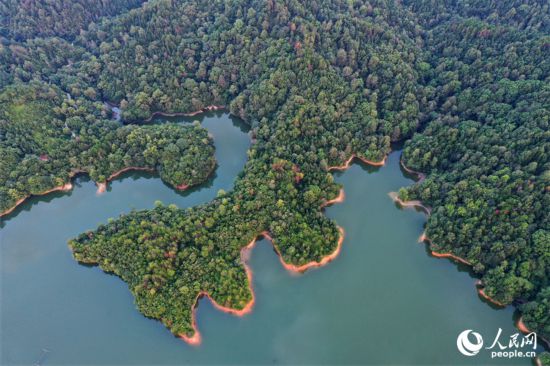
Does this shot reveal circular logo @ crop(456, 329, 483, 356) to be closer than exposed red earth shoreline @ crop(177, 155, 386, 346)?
Yes

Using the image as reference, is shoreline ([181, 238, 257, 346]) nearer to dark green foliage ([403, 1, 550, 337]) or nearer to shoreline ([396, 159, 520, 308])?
shoreline ([396, 159, 520, 308])

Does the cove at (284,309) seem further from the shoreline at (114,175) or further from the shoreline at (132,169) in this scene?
the shoreline at (132,169)

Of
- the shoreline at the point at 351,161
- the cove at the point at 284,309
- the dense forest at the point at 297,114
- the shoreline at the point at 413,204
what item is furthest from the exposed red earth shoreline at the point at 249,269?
the shoreline at the point at 413,204

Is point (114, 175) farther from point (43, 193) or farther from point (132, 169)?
point (43, 193)

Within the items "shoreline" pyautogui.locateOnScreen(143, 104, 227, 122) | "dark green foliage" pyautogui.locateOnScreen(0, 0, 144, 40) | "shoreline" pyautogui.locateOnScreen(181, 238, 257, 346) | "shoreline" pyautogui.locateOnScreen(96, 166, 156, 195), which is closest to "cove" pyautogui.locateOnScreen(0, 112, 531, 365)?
"shoreline" pyautogui.locateOnScreen(181, 238, 257, 346)

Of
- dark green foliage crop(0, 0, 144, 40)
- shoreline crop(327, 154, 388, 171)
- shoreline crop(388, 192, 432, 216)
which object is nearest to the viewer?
shoreline crop(388, 192, 432, 216)

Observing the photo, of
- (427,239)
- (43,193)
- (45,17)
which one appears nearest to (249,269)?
(427,239)
